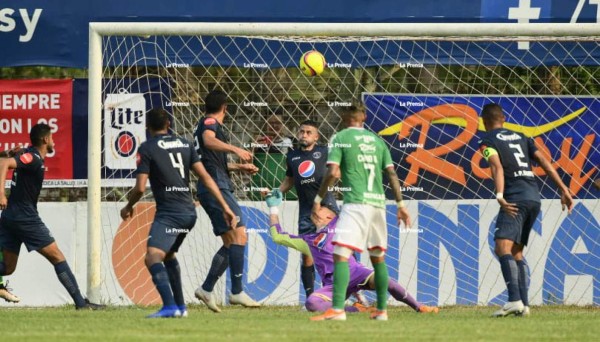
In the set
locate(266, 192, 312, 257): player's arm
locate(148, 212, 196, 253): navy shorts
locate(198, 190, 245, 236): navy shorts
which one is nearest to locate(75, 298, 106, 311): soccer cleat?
locate(198, 190, 245, 236): navy shorts

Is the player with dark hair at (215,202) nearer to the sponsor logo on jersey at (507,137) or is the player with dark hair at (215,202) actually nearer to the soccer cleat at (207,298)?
the soccer cleat at (207,298)

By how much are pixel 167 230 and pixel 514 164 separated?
3.39 metres

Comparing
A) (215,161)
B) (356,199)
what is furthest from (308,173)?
(356,199)

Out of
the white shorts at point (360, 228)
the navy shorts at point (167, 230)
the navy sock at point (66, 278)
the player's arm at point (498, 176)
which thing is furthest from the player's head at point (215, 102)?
the player's arm at point (498, 176)

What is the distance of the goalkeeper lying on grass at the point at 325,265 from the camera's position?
12.5 meters

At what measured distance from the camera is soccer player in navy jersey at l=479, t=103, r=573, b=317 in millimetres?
12164

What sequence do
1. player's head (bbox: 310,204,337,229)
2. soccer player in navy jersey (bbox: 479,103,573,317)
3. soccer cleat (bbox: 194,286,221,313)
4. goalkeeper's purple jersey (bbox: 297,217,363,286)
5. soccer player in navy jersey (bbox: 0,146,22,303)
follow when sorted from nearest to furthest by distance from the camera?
soccer player in navy jersey (bbox: 479,103,573,317), goalkeeper's purple jersey (bbox: 297,217,363,286), soccer cleat (bbox: 194,286,221,313), player's head (bbox: 310,204,337,229), soccer player in navy jersey (bbox: 0,146,22,303)

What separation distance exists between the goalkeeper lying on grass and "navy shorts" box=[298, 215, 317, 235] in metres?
0.27

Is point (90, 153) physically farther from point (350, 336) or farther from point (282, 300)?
point (350, 336)

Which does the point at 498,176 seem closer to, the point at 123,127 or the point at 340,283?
the point at 340,283

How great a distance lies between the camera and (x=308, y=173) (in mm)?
13820

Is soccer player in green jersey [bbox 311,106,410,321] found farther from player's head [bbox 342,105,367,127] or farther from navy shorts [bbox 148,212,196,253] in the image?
navy shorts [bbox 148,212,196,253]

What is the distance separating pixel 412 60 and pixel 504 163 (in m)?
3.19

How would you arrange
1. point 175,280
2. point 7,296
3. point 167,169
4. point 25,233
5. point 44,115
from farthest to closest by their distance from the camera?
point 44,115 → point 7,296 → point 25,233 → point 175,280 → point 167,169
